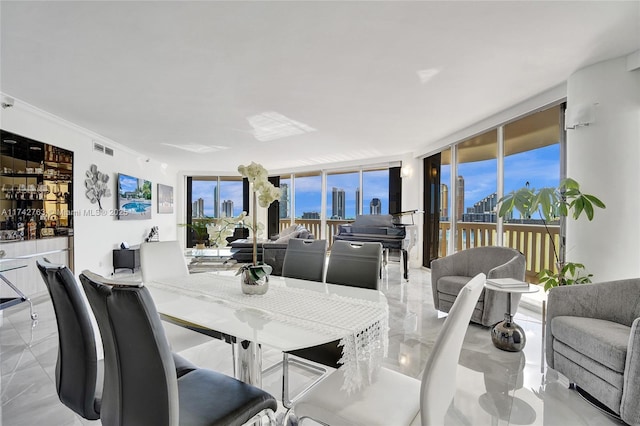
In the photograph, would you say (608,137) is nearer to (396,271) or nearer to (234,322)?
(234,322)

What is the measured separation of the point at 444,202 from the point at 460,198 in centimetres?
51

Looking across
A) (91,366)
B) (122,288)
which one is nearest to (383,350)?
(122,288)

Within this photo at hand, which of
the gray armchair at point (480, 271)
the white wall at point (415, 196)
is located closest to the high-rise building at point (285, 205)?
the white wall at point (415, 196)

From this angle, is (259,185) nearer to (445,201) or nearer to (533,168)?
(533,168)

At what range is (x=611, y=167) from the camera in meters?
2.77

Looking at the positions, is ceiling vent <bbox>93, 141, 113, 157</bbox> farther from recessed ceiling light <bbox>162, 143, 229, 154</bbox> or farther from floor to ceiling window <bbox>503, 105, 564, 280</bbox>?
floor to ceiling window <bbox>503, 105, 564, 280</bbox>

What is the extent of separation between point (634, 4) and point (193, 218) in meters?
9.68

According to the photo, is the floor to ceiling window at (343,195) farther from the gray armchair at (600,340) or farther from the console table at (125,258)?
the gray armchair at (600,340)

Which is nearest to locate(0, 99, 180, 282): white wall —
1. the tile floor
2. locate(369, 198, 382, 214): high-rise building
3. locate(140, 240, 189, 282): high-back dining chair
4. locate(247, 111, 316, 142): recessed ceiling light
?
the tile floor

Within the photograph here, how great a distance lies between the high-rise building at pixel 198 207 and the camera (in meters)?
9.62

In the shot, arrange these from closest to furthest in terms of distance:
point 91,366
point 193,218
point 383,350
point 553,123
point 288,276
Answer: point 91,366 < point 383,350 < point 288,276 < point 553,123 < point 193,218

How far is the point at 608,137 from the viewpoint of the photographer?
2.79 meters

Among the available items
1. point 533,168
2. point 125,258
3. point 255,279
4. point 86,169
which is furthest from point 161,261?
point 533,168

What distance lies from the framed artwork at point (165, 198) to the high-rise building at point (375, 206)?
17.5 feet
